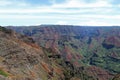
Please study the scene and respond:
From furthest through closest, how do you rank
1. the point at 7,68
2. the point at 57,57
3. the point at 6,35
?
the point at 57,57 → the point at 6,35 → the point at 7,68

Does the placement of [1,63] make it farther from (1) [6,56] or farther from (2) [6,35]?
(2) [6,35]

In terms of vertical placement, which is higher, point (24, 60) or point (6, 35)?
point (6, 35)

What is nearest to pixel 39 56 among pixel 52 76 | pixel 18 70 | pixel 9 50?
pixel 52 76

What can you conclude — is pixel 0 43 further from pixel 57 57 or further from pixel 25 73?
pixel 57 57

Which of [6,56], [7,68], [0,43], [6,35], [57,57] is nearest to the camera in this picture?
[7,68]

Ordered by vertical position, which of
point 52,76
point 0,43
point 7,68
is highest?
point 0,43

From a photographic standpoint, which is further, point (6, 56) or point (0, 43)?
point (0, 43)

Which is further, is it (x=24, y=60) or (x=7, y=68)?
(x=24, y=60)

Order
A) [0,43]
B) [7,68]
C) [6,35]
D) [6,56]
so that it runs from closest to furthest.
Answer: [7,68] → [6,56] → [0,43] → [6,35]

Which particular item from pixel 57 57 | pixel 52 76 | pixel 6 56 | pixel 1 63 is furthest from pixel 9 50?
pixel 57 57
